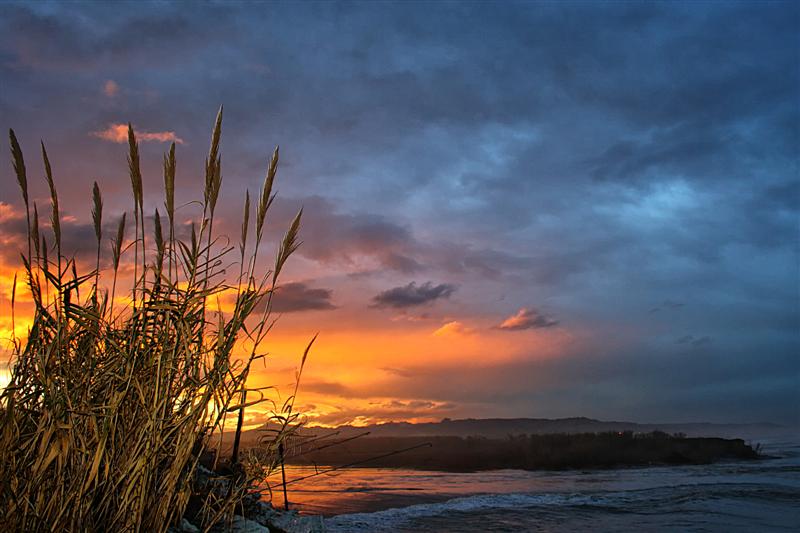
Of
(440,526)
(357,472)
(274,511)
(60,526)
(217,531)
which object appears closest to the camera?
(60,526)

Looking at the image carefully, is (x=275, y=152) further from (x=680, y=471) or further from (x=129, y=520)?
(x=680, y=471)

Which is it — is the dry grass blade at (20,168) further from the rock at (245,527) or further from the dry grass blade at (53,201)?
the rock at (245,527)

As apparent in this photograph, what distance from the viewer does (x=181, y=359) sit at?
8.46 ft

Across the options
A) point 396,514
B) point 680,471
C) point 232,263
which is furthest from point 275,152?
point 680,471

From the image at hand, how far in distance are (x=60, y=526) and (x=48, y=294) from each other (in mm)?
1160

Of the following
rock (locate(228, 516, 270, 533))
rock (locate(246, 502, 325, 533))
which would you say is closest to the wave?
rock (locate(246, 502, 325, 533))

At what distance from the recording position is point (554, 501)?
9.88 metres

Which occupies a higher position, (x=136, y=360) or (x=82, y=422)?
(x=136, y=360)

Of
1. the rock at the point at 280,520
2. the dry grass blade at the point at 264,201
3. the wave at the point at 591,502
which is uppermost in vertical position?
the dry grass blade at the point at 264,201

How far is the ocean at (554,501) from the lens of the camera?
7734 mm

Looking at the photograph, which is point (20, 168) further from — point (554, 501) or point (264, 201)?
point (554, 501)

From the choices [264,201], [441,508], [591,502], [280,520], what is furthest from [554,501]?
[264,201]

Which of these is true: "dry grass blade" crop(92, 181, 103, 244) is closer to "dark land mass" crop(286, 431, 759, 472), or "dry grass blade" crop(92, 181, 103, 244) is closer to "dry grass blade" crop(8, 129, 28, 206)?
"dry grass blade" crop(8, 129, 28, 206)

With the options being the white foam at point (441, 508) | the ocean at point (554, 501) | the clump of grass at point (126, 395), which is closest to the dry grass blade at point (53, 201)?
the clump of grass at point (126, 395)
